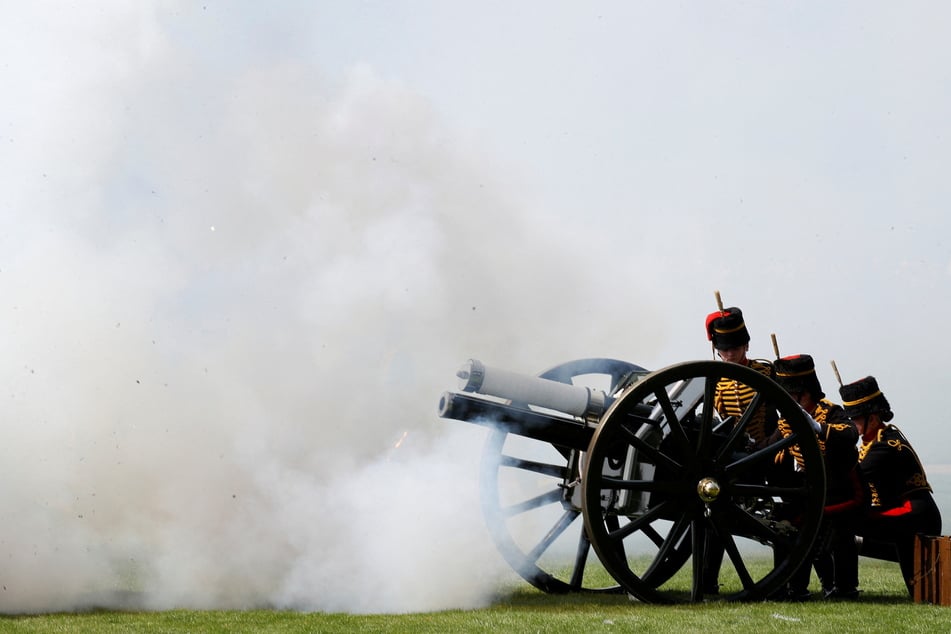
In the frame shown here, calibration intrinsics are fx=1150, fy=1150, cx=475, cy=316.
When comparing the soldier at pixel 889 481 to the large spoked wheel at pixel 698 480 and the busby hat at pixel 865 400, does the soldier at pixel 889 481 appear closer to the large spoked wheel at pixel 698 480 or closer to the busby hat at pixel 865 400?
the busby hat at pixel 865 400

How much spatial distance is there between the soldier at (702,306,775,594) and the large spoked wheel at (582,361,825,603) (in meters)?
0.14

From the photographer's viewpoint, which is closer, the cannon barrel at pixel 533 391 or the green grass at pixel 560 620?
the green grass at pixel 560 620

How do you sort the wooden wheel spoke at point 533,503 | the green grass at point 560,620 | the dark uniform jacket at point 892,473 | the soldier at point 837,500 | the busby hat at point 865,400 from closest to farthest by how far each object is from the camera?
the green grass at point 560,620, the soldier at point 837,500, the dark uniform jacket at point 892,473, the busby hat at point 865,400, the wooden wheel spoke at point 533,503

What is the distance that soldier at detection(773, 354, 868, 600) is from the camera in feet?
22.3

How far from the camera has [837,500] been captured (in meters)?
6.90

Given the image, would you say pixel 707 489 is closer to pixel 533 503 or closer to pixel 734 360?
pixel 734 360

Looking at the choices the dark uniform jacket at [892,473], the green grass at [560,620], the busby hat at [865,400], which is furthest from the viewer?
the busby hat at [865,400]

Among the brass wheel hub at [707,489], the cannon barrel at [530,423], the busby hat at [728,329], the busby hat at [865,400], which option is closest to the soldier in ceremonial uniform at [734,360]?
the busby hat at [728,329]

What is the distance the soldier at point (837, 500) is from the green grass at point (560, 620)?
31 cm

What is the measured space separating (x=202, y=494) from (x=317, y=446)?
2.84 feet

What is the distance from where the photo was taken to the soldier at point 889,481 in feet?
22.6

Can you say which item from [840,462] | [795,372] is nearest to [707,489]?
[840,462]

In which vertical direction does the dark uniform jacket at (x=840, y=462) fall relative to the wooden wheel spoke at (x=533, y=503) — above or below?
above

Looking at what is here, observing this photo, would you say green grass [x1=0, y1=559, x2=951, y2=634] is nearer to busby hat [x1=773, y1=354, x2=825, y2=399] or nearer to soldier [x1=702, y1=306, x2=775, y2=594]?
soldier [x1=702, y1=306, x2=775, y2=594]
